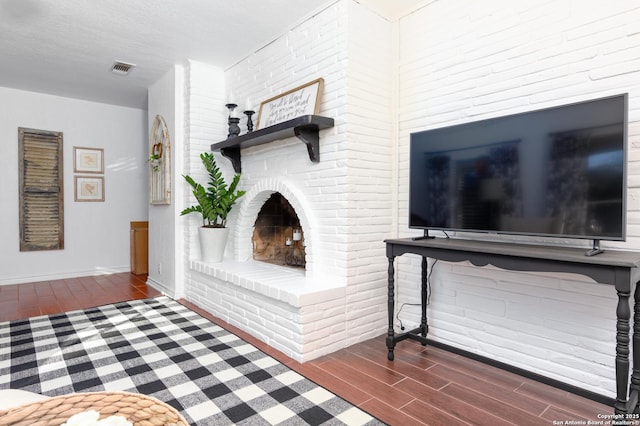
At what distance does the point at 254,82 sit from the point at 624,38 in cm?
278

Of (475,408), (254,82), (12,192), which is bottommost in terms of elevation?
(475,408)

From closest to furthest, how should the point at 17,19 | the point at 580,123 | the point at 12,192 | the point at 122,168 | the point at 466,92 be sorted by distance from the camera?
the point at 580,123
the point at 466,92
the point at 17,19
the point at 12,192
the point at 122,168

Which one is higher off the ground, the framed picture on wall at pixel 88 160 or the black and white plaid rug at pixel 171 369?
the framed picture on wall at pixel 88 160

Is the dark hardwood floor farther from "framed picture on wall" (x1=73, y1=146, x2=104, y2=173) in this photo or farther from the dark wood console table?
"framed picture on wall" (x1=73, y1=146, x2=104, y2=173)

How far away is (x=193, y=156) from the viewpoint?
12.6 feet

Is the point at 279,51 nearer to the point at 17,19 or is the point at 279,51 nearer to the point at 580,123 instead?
the point at 17,19

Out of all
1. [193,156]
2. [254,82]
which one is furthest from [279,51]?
[193,156]

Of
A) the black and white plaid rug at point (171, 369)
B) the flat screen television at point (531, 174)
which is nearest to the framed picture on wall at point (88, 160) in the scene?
the black and white plaid rug at point (171, 369)

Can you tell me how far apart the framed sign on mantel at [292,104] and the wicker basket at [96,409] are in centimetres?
220

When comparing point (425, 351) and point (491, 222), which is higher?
point (491, 222)

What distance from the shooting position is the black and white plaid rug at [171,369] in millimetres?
1760

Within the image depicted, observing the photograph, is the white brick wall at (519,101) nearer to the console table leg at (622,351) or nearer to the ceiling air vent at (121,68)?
the console table leg at (622,351)

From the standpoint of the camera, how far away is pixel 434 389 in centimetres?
197

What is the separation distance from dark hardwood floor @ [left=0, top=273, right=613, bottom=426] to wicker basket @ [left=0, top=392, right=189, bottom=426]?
109 centimetres
